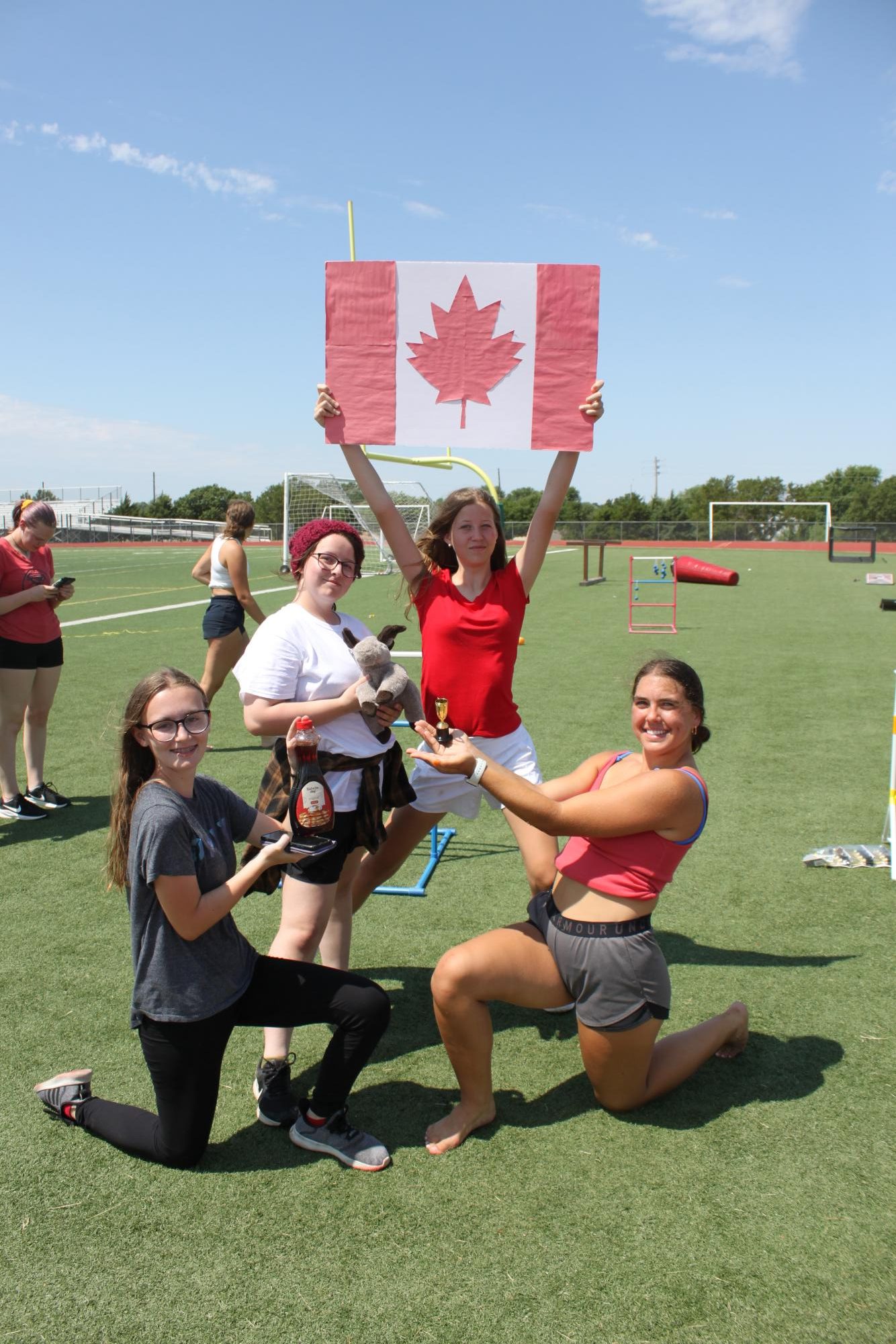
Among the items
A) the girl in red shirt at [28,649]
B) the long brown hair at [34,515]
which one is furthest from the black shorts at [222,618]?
the long brown hair at [34,515]

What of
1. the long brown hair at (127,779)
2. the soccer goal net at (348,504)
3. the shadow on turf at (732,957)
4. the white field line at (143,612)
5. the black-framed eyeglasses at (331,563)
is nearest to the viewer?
the long brown hair at (127,779)

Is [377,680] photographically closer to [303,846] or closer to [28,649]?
[303,846]

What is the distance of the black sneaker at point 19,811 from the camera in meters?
6.01

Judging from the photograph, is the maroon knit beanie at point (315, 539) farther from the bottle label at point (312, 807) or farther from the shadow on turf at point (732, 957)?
the shadow on turf at point (732, 957)

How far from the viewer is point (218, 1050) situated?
2781 millimetres

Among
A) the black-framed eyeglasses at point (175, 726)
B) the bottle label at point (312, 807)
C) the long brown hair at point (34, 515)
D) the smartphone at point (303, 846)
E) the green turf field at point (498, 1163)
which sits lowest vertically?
the green turf field at point (498, 1163)

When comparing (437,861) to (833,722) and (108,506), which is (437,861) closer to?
(833,722)

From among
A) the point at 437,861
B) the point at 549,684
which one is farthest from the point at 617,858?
the point at 549,684

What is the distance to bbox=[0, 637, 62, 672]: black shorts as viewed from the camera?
5.95m

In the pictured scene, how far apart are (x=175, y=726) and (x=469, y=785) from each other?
4.37 ft

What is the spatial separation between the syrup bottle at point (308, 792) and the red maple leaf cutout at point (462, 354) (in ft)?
4.85

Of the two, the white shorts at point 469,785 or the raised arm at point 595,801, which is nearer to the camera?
the raised arm at point 595,801

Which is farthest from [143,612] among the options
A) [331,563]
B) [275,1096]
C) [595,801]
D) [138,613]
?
[595,801]

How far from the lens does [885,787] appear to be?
6789 mm
